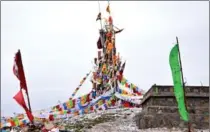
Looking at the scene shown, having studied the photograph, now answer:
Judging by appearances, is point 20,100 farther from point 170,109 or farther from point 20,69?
point 170,109

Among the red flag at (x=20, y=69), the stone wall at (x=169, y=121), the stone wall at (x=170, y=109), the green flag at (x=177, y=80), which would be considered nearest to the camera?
the green flag at (x=177, y=80)

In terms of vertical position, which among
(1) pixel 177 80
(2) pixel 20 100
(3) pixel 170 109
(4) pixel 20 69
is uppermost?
(4) pixel 20 69

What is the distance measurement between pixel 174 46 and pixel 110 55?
3528 cm

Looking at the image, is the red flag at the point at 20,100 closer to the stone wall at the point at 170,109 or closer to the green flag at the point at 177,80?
the green flag at the point at 177,80

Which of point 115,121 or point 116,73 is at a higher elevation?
point 116,73

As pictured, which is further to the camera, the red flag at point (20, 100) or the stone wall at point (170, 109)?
the stone wall at point (170, 109)

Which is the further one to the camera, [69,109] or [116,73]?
[116,73]

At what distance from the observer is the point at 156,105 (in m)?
28.8

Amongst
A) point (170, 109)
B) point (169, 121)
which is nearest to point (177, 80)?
point (169, 121)

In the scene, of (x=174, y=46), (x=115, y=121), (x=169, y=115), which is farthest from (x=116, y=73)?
(x=174, y=46)

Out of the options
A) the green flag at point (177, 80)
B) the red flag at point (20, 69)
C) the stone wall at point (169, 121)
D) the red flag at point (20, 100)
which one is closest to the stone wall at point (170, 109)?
the stone wall at point (169, 121)

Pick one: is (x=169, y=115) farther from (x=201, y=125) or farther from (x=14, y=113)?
(x=14, y=113)

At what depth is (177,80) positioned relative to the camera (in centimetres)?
1730

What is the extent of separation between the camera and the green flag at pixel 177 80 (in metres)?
17.1
